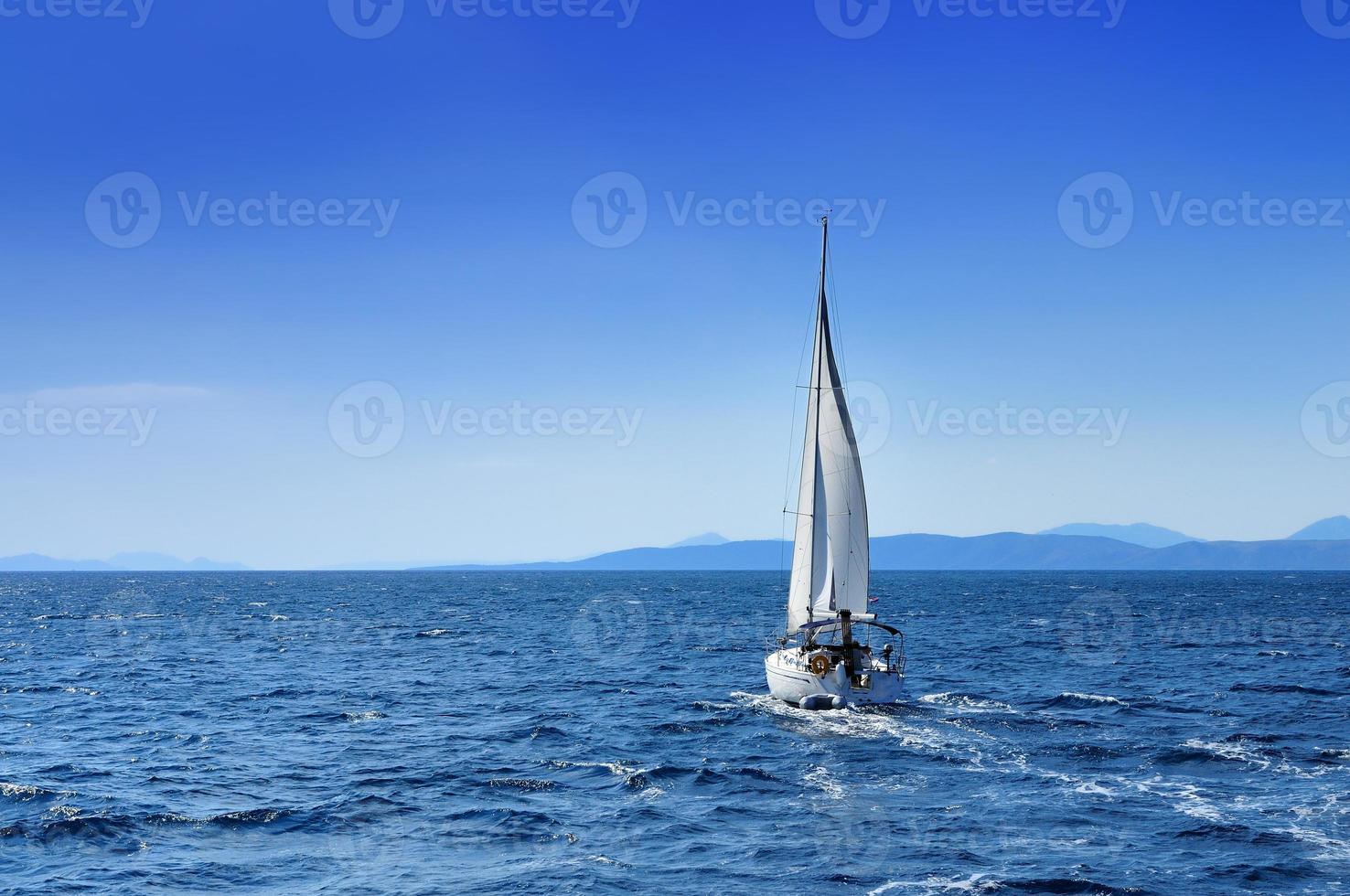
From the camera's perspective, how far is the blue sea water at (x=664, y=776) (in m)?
24.0

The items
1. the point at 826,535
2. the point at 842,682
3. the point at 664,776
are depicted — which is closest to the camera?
the point at 664,776

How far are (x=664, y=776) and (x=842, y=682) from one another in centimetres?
1256

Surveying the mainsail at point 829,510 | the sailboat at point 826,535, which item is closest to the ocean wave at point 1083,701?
the sailboat at point 826,535

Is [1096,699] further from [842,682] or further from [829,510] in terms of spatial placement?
[829,510]

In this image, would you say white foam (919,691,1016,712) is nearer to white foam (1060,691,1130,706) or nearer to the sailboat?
the sailboat

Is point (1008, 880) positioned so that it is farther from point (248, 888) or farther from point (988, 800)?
point (248, 888)

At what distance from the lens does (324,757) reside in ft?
120

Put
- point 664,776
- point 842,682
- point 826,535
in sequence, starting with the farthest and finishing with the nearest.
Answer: point 826,535 < point 842,682 < point 664,776

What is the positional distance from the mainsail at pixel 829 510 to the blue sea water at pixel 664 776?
18.8ft

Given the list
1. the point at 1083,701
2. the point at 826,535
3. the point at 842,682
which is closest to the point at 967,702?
the point at 1083,701

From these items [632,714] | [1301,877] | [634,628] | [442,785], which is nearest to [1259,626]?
[634,628]

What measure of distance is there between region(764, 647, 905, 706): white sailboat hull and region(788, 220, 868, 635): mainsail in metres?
2.93

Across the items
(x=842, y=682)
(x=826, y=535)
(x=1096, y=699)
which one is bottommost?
(x=1096, y=699)

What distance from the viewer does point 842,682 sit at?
4316 cm
